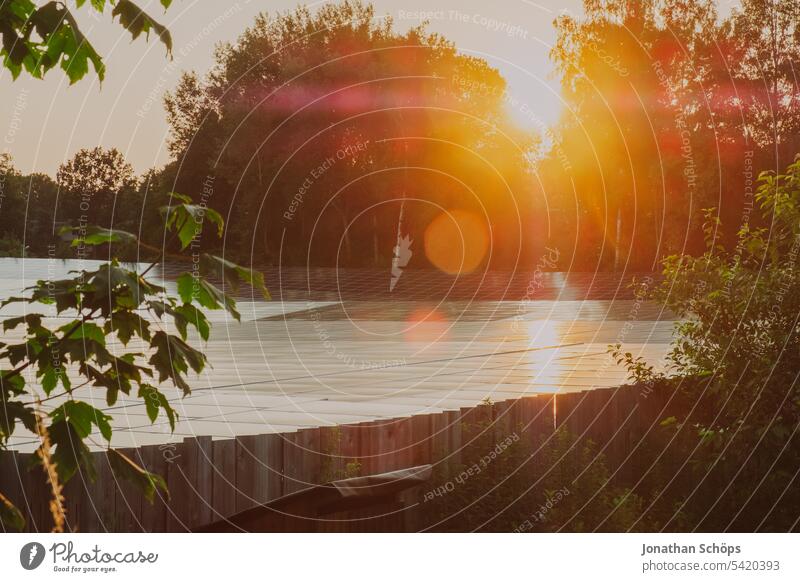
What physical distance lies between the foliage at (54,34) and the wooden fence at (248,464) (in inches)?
62.5

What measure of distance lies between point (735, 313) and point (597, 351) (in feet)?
20.5

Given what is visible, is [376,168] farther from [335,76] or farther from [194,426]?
[194,426]

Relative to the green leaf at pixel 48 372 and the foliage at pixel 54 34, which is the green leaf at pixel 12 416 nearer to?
the green leaf at pixel 48 372

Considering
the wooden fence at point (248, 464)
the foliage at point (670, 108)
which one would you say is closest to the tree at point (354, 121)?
the foliage at point (670, 108)

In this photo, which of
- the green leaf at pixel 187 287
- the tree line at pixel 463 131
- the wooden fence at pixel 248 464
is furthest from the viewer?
the tree line at pixel 463 131

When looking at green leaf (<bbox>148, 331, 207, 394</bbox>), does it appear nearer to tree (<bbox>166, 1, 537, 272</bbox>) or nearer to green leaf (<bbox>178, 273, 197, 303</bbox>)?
green leaf (<bbox>178, 273, 197, 303</bbox>)

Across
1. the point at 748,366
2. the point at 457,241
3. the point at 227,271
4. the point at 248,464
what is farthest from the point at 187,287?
the point at 457,241

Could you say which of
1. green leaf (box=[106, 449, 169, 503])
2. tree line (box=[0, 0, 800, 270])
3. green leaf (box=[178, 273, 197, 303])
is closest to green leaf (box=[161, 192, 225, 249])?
green leaf (box=[178, 273, 197, 303])

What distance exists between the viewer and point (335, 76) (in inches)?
1140

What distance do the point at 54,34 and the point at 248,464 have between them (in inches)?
123

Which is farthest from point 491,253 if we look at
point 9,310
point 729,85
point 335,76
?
point 9,310

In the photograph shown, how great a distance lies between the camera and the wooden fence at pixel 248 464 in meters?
4.87

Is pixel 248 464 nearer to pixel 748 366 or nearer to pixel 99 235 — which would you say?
pixel 99 235

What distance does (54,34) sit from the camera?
3123mm
